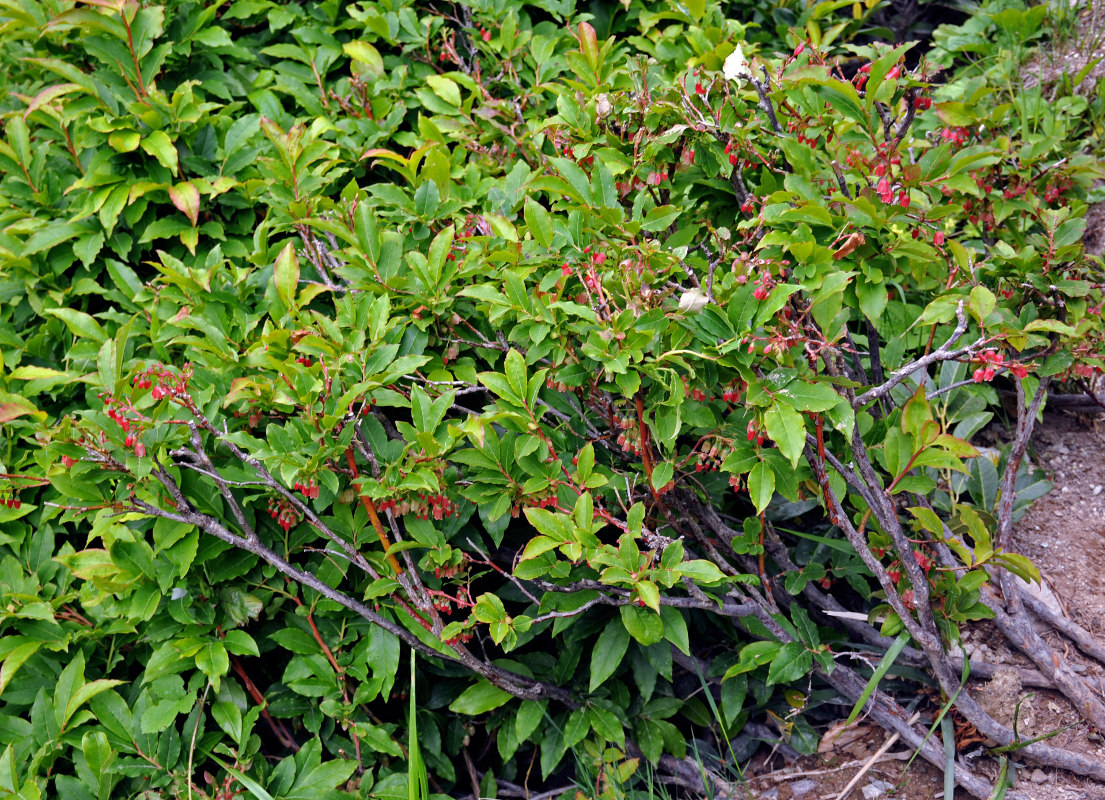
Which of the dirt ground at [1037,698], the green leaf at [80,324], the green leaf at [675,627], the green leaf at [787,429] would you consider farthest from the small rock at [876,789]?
the green leaf at [80,324]

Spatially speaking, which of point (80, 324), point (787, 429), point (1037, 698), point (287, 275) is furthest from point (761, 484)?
point (80, 324)

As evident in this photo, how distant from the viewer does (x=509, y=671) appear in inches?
92.8

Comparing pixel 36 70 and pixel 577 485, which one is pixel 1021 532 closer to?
pixel 577 485

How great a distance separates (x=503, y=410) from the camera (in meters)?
1.97

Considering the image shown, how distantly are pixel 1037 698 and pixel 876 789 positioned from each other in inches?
19.6

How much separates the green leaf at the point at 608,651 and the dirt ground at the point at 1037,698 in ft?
1.85

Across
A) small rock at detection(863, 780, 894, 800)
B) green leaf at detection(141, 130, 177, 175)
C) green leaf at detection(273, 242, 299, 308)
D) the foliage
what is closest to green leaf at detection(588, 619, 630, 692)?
the foliage

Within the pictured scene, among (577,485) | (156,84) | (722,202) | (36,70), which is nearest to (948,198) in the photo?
(722,202)

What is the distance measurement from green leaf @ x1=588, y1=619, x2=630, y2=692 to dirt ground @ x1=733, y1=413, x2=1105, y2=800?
0.56 metres

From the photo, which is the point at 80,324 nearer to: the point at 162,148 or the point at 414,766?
the point at 162,148

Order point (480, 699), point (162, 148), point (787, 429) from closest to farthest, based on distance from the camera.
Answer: point (787, 429) < point (480, 699) < point (162, 148)

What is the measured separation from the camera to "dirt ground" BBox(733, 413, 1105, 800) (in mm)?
2180

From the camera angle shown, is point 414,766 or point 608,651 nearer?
point 414,766

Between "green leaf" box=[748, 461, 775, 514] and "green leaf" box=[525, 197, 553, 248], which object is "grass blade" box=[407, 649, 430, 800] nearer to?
"green leaf" box=[748, 461, 775, 514]
